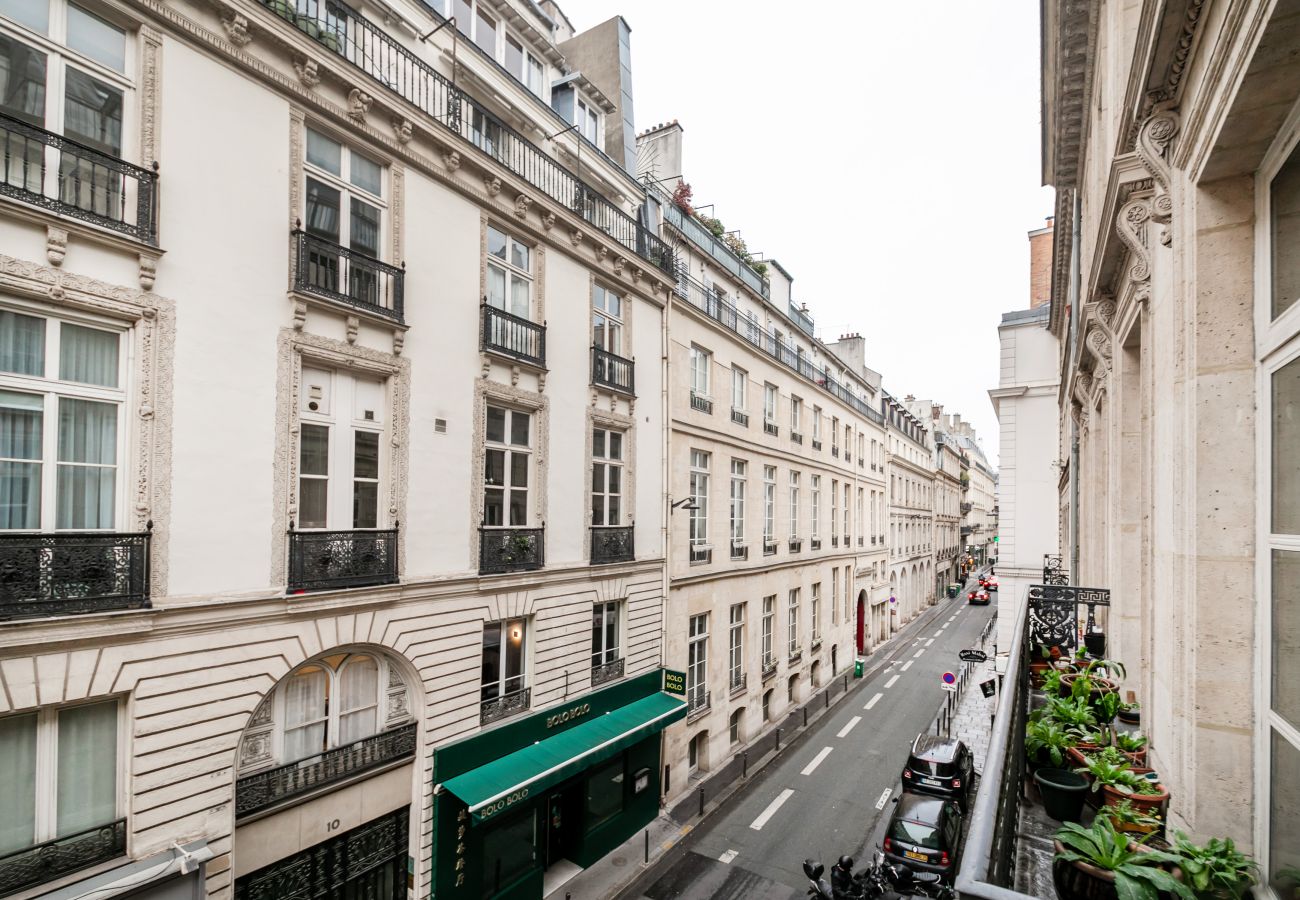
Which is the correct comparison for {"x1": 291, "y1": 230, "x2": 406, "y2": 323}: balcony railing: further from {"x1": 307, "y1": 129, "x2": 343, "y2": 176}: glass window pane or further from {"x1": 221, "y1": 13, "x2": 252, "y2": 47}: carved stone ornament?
{"x1": 221, "y1": 13, "x2": 252, "y2": 47}: carved stone ornament

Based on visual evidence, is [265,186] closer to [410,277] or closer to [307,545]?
[410,277]

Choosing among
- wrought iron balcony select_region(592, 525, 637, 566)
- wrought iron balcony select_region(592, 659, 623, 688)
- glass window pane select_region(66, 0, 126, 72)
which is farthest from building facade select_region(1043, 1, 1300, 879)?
wrought iron balcony select_region(592, 659, 623, 688)

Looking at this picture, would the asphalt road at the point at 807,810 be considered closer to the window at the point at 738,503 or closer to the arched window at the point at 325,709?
the arched window at the point at 325,709

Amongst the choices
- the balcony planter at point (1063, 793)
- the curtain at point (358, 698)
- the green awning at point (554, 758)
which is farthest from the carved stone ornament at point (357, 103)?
the balcony planter at point (1063, 793)

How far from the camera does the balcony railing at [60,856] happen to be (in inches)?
243

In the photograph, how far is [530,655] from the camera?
1226 cm

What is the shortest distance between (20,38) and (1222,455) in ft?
34.9

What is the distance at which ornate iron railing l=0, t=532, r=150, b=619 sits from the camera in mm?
6172

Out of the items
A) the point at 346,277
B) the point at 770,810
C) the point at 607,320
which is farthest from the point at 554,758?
the point at 607,320

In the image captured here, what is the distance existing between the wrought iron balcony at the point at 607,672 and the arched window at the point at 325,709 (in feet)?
15.2

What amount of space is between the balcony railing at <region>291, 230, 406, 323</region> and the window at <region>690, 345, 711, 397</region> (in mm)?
9771

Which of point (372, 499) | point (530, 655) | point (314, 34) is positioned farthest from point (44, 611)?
point (314, 34)

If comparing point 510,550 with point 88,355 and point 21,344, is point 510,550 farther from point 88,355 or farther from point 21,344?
point 21,344

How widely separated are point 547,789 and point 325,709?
4.93 meters
